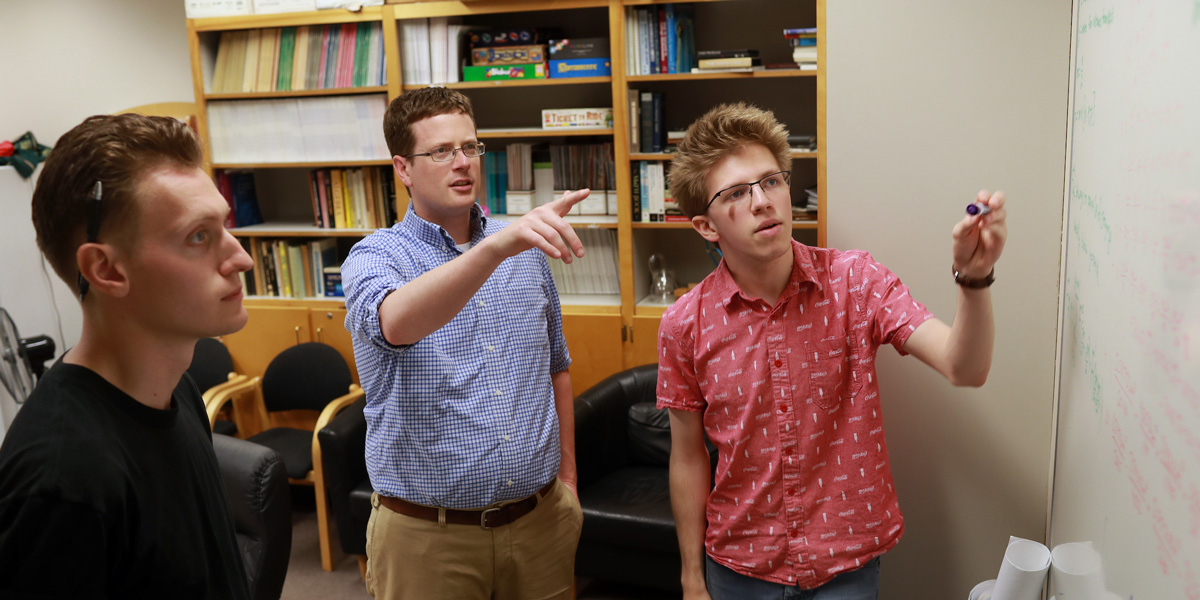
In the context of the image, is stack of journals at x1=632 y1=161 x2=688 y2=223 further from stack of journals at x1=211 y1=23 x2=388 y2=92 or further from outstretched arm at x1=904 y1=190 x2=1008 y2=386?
outstretched arm at x1=904 y1=190 x2=1008 y2=386

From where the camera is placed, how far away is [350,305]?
157 centimetres

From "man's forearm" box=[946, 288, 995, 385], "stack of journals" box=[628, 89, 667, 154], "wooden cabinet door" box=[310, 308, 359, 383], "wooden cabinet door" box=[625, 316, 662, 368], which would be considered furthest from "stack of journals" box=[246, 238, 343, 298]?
"man's forearm" box=[946, 288, 995, 385]

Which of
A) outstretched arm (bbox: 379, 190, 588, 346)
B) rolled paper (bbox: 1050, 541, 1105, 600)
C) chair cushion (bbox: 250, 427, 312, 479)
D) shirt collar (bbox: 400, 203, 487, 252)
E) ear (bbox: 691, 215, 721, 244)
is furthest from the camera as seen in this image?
chair cushion (bbox: 250, 427, 312, 479)

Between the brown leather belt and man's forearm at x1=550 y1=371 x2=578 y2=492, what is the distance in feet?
0.70

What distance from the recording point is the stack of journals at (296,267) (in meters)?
4.05

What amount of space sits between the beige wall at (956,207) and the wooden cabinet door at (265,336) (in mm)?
2811

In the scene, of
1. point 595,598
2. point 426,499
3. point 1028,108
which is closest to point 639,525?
point 595,598

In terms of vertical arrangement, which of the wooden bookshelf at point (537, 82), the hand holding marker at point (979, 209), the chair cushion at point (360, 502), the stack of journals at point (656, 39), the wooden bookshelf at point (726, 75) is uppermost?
the stack of journals at point (656, 39)

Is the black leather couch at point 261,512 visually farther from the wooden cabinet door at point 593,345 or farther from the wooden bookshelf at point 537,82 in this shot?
the wooden bookshelf at point 537,82

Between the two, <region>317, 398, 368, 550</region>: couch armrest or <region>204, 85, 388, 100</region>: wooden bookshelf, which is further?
<region>204, 85, 388, 100</region>: wooden bookshelf

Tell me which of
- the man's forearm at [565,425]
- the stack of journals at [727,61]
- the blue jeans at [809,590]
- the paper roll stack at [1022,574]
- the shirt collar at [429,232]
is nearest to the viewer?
the paper roll stack at [1022,574]

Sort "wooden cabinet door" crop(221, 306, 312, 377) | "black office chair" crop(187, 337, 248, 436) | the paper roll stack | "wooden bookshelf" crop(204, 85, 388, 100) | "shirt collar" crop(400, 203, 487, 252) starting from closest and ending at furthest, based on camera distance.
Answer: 1. the paper roll stack
2. "shirt collar" crop(400, 203, 487, 252)
3. "wooden bookshelf" crop(204, 85, 388, 100)
4. "black office chair" crop(187, 337, 248, 436)
5. "wooden cabinet door" crop(221, 306, 312, 377)

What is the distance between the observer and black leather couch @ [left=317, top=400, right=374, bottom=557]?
10.3ft

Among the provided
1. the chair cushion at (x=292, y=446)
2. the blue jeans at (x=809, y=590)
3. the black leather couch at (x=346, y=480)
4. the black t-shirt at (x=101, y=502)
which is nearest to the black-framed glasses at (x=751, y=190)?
the blue jeans at (x=809, y=590)
